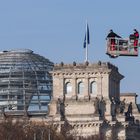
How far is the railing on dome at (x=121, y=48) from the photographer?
2672cm

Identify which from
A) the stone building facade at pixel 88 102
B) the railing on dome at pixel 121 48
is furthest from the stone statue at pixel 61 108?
the railing on dome at pixel 121 48

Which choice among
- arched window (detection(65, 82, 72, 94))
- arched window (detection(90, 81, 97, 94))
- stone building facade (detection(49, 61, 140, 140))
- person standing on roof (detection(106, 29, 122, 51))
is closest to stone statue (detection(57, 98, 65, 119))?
stone building facade (detection(49, 61, 140, 140))

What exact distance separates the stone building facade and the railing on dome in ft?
418

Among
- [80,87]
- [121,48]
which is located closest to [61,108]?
[80,87]

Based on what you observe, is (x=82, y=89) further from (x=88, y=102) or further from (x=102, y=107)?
(x=102, y=107)

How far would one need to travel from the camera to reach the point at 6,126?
119125 millimetres

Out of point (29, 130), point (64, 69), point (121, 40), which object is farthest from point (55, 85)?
point (121, 40)

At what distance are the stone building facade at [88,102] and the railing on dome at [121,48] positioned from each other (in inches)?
5012

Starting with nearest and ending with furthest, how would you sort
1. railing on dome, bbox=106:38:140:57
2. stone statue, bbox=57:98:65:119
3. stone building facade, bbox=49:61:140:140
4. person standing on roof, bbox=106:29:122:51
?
railing on dome, bbox=106:38:140:57 → person standing on roof, bbox=106:29:122:51 → stone building facade, bbox=49:61:140:140 → stone statue, bbox=57:98:65:119

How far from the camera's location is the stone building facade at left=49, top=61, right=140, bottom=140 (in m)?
157

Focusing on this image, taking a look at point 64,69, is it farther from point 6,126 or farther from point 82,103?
point 6,126

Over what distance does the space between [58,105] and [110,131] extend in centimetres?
961

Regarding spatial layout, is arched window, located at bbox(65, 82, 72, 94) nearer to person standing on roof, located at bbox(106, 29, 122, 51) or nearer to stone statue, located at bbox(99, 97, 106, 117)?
stone statue, located at bbox(99, 97, 106, 117)

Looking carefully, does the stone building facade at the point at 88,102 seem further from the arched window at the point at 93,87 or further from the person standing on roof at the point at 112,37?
the person standing on roof at the point at 112,37
